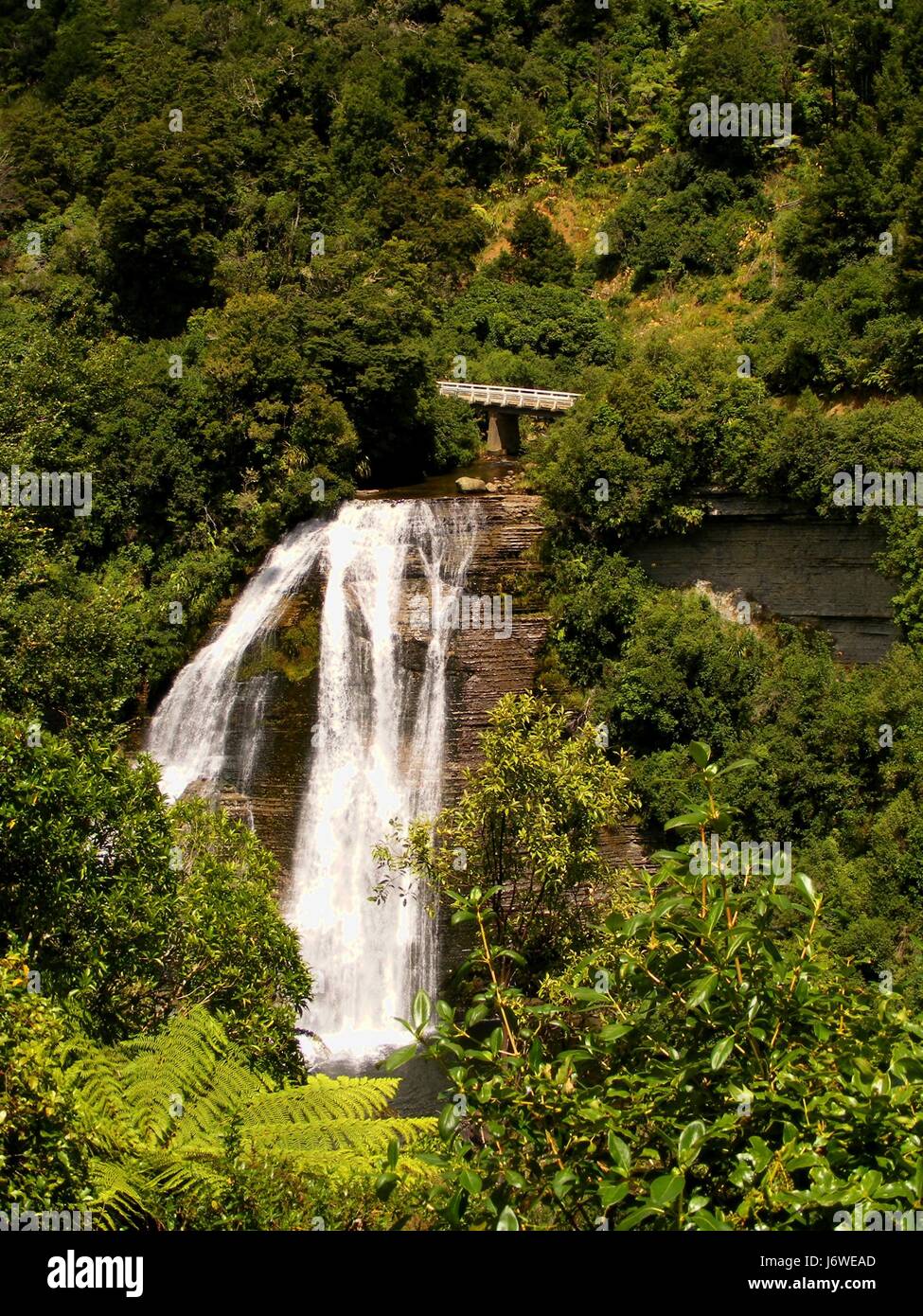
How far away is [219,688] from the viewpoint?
26.7 metres

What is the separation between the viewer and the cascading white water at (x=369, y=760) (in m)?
22.7

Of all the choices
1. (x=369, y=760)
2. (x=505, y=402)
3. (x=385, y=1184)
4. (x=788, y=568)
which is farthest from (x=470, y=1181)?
(x=505, y=402)

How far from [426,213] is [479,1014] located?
4162 cm

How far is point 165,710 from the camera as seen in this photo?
27125 millimetres

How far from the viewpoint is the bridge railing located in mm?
33500

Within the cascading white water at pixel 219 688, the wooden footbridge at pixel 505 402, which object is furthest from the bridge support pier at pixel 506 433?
the cascading white water at pixel 219 688

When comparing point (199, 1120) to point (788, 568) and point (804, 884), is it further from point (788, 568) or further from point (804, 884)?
point (788, 568)

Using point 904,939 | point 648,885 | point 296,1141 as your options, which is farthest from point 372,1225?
point 904,939

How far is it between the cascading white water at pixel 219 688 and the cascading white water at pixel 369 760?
1.13 m

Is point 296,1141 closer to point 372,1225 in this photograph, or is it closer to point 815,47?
point 372,1225

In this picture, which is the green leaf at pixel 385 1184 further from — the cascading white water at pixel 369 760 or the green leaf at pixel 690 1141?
the cascading white water at pixel 369 760

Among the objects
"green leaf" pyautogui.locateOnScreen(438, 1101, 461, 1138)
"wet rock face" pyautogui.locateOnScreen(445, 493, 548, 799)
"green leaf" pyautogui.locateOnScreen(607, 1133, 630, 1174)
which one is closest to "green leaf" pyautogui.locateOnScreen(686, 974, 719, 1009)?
"green leaf" pyautogui.locateOnScreen(607, 1133, 630, 1174)

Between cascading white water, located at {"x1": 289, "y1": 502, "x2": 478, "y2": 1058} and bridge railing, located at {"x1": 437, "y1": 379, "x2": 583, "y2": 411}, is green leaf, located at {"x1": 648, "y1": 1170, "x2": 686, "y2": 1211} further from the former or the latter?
bridge railing, located at {"x1": 437, "y1": 379, "x2": 583, "y2": 411}

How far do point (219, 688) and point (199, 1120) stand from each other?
58.1ft
